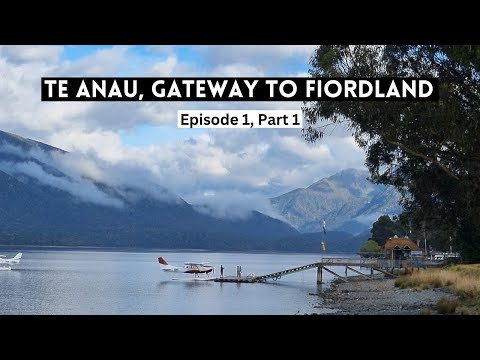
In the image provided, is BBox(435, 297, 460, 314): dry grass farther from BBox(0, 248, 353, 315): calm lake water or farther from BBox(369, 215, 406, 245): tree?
BBox(369, 215, 406, 245): tree

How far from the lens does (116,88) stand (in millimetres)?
16781

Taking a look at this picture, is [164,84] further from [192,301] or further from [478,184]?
[192,301]

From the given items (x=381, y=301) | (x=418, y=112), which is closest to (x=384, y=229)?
(x=381, y=301)

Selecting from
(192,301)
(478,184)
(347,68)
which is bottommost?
(192,301)

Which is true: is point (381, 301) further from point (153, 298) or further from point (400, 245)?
point (400, 245)

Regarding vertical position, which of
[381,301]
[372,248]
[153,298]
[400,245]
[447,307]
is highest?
[400,245]

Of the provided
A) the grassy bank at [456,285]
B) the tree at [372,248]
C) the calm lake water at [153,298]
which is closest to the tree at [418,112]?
the grassy bank at [456,285]

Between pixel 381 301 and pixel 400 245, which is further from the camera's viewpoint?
pixel 400 245

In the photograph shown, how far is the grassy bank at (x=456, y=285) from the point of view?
3191cm

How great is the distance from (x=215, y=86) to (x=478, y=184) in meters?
27.6

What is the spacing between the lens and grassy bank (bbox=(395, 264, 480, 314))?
31906 millimetres

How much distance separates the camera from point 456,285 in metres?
44.8

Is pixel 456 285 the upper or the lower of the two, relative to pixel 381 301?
upper
